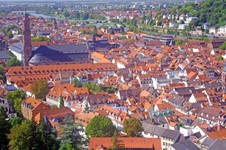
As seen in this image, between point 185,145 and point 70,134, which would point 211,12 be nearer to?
point 185,145

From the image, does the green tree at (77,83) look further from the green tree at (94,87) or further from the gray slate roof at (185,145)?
the gray slate roof at (185,145)

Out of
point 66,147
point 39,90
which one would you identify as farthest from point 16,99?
point 66,147

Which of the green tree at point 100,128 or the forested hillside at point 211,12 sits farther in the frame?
the forested hillside at point 211,12

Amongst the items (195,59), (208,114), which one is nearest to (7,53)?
(195,59)

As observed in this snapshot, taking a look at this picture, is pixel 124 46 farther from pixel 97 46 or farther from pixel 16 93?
pixel 16 93

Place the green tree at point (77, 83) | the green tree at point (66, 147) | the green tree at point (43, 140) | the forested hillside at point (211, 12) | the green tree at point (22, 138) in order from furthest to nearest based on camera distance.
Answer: the forested hillside at point (211, 12) → the green tree at point (77, 83) → the green tree at point (43, 140) → the green tree at point (66, 147) → the green tree at point (22, 138)

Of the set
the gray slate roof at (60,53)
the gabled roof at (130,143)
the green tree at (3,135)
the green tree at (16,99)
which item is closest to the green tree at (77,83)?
the green tree at (16,99)
